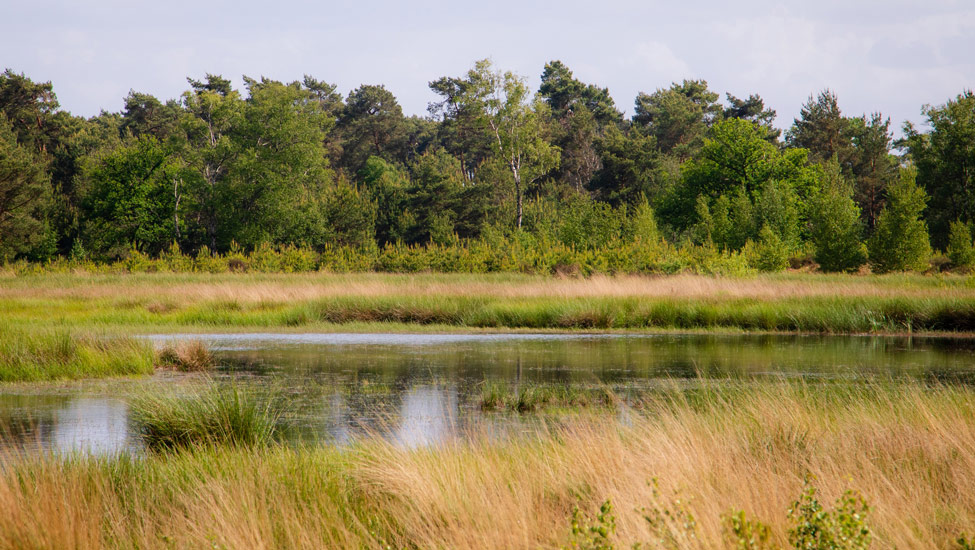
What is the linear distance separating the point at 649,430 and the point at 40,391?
30.8ft

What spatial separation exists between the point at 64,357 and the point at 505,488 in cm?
1074

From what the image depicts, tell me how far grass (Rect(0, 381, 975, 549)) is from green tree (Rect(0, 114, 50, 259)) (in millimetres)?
43130

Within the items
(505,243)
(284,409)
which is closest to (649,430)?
(284,409)

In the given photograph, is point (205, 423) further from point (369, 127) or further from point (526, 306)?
point (369, 127)

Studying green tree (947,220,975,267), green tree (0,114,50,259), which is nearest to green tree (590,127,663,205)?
green tree (947,220,975,267)

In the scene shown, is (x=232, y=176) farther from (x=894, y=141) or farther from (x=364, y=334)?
(x=894, y=141)

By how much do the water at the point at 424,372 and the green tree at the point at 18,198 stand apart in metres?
30.6

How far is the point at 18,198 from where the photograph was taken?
45.1 metres

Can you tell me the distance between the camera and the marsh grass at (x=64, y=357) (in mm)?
13203

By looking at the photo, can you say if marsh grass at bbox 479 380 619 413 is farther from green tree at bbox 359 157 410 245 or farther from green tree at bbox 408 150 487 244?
green tree at bbox 359 157 410 245

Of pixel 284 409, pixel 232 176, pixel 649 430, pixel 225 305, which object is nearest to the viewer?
pixel 649 430

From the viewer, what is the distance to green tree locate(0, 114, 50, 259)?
→ 1729 inches

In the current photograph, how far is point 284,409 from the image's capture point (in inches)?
415

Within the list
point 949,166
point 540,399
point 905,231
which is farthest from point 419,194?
point 540,399
